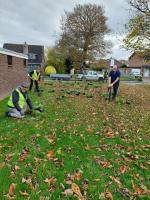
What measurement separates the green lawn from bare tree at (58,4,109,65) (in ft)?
137

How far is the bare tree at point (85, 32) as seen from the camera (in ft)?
166

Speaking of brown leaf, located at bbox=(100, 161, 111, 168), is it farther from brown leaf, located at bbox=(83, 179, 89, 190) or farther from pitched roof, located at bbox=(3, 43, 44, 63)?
pitched roof, located at bbox=(3, 43, 44, 63)

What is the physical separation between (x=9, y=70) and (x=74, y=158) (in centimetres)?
1496

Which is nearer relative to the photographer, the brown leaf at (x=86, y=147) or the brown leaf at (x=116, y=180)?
the brown leaf at (x=116, y=180)

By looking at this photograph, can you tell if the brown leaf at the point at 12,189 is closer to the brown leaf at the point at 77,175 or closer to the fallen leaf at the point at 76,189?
the fallen leaf at the point at 76,189

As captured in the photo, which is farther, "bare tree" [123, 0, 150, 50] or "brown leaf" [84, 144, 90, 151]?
"bare tree" [123, 0, 150, 50]

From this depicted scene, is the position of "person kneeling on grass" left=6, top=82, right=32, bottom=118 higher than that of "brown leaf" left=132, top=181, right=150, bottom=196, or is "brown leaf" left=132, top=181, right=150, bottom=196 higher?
"person kneeling on grass" left=6, top=82, right=32, bottom=118

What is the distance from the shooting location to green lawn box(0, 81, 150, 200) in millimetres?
4859

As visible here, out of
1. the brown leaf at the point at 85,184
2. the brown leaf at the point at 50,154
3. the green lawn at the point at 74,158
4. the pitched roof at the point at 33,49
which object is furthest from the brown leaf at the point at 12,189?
the pitched roof at the point at 33,49

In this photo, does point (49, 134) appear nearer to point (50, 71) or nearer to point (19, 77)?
point (19, 77)

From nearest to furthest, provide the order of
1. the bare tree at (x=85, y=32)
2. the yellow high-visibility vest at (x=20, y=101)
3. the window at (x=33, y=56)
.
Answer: the yellow high-visibility vest at (x=20, y=101), the bare tree at (x=85, y=32), the window at (x=33, y=56)

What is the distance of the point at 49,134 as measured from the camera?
8070 millimetres

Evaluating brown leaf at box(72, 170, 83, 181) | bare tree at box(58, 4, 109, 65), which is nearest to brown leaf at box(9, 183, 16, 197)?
brown leaf at box(72, 170, 83, 181)

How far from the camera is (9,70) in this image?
790 inches
